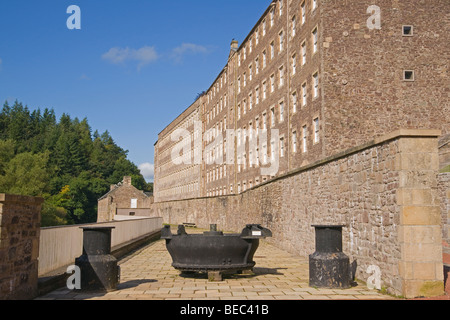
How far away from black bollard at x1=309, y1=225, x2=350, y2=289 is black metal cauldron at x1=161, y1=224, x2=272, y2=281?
5.02 ft

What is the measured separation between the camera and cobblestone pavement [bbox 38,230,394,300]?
7.99 m

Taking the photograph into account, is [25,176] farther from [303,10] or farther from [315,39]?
[315,39]

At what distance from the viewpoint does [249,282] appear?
9.94m

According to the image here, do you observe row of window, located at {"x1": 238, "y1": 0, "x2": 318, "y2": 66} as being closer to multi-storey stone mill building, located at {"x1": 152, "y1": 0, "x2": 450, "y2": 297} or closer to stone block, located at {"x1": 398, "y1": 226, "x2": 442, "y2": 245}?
multi-storey stone mill building, located at {"x1": 152, "y1": 0, "x2": 450, "y2": 297}

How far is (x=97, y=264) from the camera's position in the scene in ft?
28.5

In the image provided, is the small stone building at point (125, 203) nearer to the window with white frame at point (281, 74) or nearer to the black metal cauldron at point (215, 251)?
the window with white frame at point (281, 74)

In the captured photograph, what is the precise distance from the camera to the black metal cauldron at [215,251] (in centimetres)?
1014

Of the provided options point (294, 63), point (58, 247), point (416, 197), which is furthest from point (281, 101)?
point (416, 197)

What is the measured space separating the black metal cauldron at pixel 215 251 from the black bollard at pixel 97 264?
1.85m

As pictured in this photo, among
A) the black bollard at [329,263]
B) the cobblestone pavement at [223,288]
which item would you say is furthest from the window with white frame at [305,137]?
the black bollard at [329,263]

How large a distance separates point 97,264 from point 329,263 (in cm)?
421

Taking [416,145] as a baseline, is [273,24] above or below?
above

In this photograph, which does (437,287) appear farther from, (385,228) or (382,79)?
(382,79)
